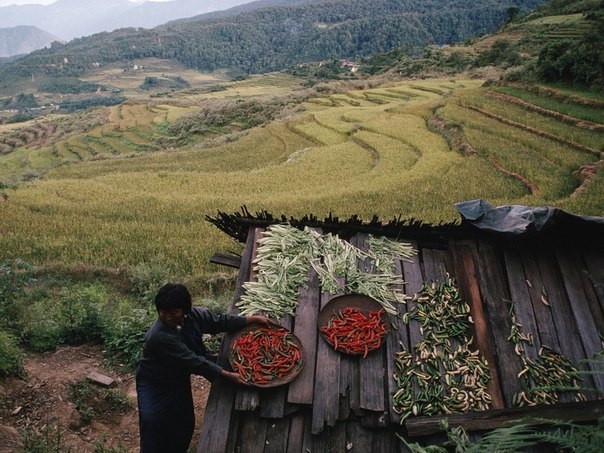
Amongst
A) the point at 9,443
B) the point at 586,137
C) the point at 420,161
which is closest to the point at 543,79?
the point at 586,137

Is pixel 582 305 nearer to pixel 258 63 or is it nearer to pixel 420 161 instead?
pixel 420 161

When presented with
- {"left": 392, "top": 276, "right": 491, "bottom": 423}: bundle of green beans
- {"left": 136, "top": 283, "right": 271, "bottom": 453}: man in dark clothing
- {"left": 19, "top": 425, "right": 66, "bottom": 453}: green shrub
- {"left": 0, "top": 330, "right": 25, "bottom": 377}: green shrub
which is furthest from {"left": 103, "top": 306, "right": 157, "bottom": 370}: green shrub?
{"left": 392, "top": 276, "right": 491, "bottom": 423}: bundle of green beans

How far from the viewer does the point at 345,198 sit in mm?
12086

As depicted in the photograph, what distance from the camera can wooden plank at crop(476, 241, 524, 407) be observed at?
3105mm

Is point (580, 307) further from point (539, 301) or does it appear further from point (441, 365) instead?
point (441, 365)

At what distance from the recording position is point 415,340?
11.0 feet

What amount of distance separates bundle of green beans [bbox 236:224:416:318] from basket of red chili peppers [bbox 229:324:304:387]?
0.24m

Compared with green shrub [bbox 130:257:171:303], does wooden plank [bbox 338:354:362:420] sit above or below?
above

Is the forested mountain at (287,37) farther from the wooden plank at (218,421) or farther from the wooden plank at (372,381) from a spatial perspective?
the wooden plank at (218,421)

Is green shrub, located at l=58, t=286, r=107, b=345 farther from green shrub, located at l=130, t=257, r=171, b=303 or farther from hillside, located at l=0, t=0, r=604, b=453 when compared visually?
green shrub, located at l=130, t=257, r=171, b=303

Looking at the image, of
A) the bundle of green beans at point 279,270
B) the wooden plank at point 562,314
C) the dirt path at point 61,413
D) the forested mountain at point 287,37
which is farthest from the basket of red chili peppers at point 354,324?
the forested mountain at point 287,37

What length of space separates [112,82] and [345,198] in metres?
123

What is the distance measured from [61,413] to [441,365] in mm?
3790

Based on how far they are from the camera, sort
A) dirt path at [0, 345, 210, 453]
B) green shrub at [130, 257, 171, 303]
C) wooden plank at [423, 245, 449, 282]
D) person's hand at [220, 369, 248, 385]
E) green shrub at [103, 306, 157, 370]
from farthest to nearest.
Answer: green shrub at [130, 257, 171, 303] → green shrub at [103, 306, 157, 370] → dirt path at [0, 345, 210, 453] → wooden plank at [423, 245, 449, 282] → person's hand at [220, 369, 248, 385]
